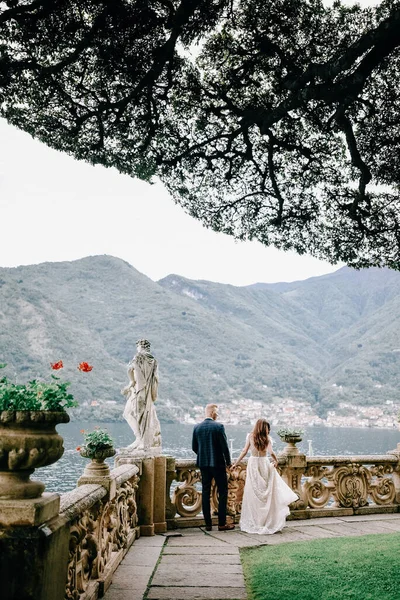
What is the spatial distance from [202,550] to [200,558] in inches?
15.7

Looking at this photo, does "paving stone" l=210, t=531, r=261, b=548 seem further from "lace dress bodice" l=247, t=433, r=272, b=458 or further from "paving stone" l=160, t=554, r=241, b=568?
"lace dress bodice" l=247, t=433, r=272, b=458

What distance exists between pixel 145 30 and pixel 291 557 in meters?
5.85

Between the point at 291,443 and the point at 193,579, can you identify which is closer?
the point at 193,579

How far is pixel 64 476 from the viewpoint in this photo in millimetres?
43781

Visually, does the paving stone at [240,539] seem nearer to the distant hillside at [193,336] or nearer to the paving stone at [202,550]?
the paving stone at [202,550]

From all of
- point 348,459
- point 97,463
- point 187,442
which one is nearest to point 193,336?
point 187,442

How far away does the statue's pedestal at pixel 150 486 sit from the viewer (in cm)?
716

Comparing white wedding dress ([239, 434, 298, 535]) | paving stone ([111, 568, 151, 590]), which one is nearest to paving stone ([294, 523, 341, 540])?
white wedding dress ([239, 434, 298, 535])

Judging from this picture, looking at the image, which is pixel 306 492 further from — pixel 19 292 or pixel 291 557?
pixel 19 292

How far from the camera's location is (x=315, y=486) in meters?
8.58

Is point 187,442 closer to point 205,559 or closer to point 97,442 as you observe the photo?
point 205,559

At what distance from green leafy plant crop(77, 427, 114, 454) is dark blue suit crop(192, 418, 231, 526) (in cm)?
207

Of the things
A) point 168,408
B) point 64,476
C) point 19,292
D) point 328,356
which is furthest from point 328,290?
point 64,476

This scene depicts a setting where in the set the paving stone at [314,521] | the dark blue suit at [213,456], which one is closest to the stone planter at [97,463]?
the dark blue suit at [213,456]
